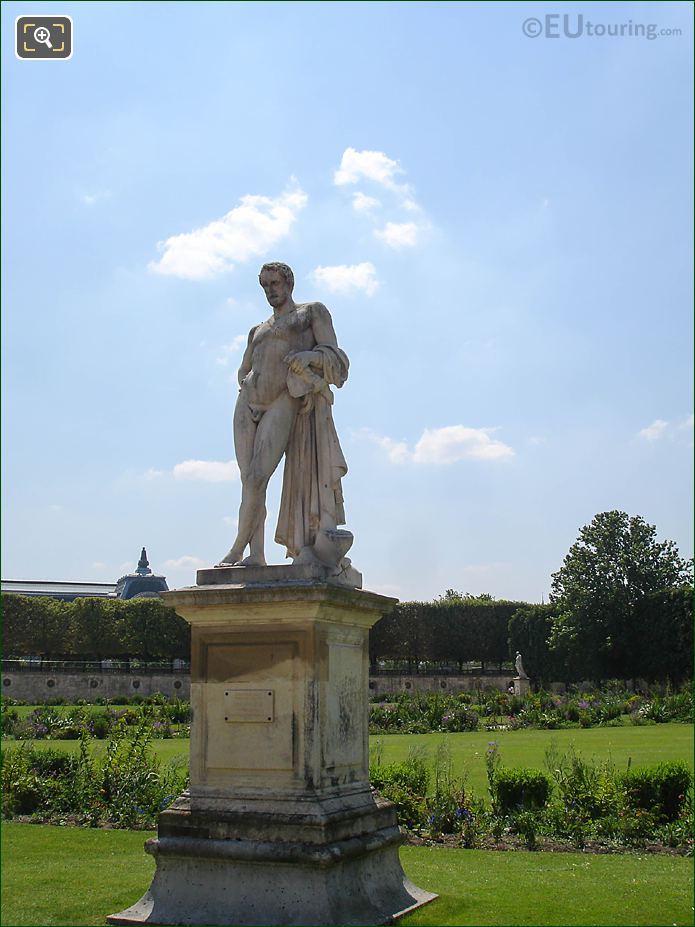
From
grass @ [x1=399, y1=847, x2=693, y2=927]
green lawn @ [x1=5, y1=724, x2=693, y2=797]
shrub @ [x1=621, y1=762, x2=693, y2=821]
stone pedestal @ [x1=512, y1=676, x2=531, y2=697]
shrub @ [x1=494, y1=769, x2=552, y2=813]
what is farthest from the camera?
stone pedestal @ [x1=512, y1=676, x2=531, y2=697]

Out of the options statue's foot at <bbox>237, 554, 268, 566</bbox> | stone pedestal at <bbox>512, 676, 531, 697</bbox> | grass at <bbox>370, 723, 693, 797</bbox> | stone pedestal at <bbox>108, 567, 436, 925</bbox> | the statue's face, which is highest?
the statue's face

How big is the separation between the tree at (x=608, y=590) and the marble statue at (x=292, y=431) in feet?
141


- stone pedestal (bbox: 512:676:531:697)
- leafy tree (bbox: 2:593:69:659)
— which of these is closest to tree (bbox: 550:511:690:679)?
stone pedestal (bbox: 512:676:531:697)

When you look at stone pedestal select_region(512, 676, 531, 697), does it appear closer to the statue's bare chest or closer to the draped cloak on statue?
the draped cloak on statue

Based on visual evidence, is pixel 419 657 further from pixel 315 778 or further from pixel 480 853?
pixel 315 778

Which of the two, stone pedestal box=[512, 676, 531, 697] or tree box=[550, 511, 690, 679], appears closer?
stone pedestal box=[512, 676, 531, 697]

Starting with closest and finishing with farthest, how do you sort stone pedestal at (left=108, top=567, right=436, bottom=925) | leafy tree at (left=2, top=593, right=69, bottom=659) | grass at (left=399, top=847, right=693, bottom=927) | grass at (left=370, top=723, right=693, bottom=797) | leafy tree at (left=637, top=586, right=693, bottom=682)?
stone pedestal at (left=108, top=567, right=436, bottom=925), grass at (left=399, top=847, right=693, bottom=927), grass at (left=370, top=723, right=693, bottom=797), leafy tree at (left=637, top=586, right=693, bottom=682), leafy tree at (left=2, top=593, right=69, bottom=659)

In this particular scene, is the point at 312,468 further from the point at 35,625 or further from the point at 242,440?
the point at 35,625

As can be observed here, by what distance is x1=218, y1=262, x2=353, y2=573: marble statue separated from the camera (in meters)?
6.91

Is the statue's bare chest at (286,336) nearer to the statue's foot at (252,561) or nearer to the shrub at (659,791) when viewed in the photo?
the statue's foot at (252,561)

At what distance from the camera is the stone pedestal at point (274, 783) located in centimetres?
578

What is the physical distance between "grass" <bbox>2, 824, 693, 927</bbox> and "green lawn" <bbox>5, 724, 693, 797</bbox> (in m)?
3.58

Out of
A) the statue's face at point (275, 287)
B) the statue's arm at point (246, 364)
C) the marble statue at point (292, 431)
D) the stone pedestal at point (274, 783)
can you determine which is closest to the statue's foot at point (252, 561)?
the marble statue at point (292, 431)

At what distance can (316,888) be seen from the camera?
18.6ft
